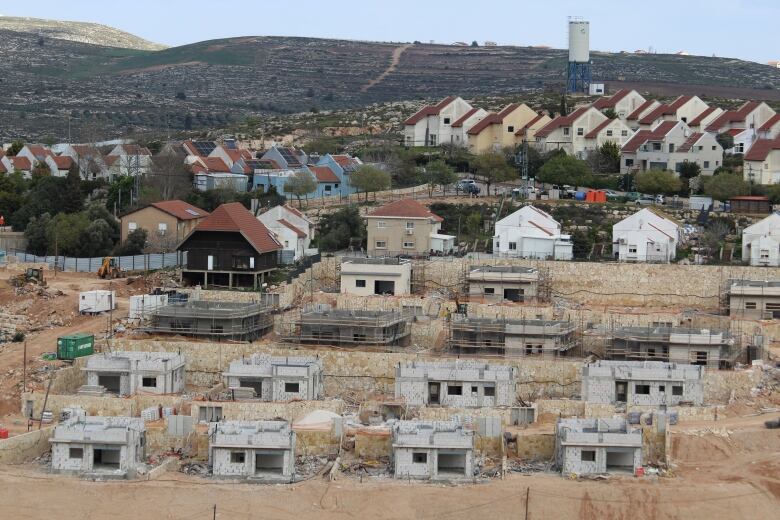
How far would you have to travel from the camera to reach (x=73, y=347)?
138 ft

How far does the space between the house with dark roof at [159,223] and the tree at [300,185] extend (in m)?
6.67

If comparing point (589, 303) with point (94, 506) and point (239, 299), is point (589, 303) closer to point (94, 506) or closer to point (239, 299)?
point (239, 299)

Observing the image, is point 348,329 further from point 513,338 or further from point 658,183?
point 658,183

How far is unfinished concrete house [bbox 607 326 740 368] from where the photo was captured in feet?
140

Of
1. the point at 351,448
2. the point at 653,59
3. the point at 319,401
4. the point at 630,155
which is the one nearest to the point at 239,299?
the point at 319,401

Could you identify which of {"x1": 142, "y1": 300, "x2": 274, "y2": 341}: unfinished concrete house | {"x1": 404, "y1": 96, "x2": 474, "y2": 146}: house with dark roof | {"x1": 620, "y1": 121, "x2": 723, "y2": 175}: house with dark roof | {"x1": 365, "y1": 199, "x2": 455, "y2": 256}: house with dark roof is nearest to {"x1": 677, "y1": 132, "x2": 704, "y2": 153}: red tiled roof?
{"x1": 620, "y1": 121, "x2": 723, "y2": 175}: house with dark roof

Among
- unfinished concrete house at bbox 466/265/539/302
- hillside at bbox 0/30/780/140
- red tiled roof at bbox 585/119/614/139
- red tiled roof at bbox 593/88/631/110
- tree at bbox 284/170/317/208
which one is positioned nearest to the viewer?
unfinished concrete house at bbox 466/265/539/302

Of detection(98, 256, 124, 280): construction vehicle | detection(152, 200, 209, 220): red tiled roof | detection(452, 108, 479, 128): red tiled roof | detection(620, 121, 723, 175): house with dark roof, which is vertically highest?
detection(452, 108, 479, 128): red tiled roof

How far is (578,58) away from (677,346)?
47.8m

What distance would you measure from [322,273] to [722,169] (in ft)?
58.6

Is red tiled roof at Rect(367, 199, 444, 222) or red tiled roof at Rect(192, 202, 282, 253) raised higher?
red tiled roof at Rect(367, 199, 444, 222)

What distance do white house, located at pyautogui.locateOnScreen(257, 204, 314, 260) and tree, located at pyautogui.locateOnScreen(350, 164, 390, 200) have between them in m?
6.52

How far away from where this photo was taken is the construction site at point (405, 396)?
33.7m

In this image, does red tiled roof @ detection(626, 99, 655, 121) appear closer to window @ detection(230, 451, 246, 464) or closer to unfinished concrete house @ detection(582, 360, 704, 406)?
unfinished concrete house @ detection(582, 360, 704, 406)
